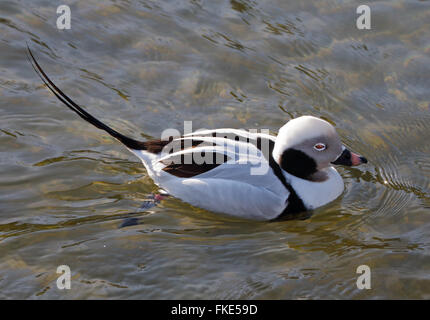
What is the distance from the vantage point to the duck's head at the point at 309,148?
5.97 meters

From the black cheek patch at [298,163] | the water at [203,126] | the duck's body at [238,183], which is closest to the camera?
the water at [203,126]

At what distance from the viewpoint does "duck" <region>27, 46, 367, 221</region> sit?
595cm

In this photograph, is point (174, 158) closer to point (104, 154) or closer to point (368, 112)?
point (104, 154)

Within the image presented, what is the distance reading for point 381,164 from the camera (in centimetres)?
685

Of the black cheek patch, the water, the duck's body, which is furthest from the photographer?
the black cheek patch

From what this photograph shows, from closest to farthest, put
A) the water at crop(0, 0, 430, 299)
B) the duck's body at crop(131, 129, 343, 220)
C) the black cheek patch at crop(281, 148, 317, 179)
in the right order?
the water at crop(0, 0, 430, 299) < the duck's body at crop(131, 129, 343, 220) < the black cheek patch at crop(281, 148, 317, 179)

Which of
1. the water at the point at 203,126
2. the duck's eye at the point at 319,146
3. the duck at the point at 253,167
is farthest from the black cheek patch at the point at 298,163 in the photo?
the water at the point at 203,126

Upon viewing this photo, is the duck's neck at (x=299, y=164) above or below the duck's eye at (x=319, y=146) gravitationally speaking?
below

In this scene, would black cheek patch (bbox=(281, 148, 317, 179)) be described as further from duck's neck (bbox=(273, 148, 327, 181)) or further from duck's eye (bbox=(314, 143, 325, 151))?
duck's eye (bbox=(314, 143, 325, 151))

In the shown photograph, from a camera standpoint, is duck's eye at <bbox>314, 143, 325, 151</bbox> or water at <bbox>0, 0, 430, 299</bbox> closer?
water at <bbox>0, 0, 430, 299</bbox>

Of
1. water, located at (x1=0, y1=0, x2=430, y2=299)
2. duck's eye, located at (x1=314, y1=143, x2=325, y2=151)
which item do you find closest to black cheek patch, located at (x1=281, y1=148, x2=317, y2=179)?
duck's eye, located at (x1=314, y1=143, x2=325, y2=151)

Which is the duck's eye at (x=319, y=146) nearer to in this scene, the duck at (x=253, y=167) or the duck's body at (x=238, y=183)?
the duck at (x=253, y=167)

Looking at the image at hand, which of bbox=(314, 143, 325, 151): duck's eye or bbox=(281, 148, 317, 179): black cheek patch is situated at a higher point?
bbox=(314, 143, 325, 151): duck's eye

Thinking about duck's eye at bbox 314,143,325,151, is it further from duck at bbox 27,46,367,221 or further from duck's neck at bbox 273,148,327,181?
duck's neck at bbox 273,148,327,181
